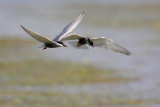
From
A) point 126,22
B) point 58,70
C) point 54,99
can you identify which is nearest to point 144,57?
point 58,70

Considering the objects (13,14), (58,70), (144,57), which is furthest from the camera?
(13,14)

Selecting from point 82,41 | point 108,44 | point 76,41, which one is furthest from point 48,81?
point 82,41

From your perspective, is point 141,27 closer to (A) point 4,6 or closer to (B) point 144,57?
(B) point 144,57

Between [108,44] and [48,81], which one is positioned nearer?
[108,44]

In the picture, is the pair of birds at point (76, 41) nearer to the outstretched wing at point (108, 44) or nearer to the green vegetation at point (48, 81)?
the outstretched wing at point (108, 44)

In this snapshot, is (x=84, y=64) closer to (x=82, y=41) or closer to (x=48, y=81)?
(x=48, y=81)

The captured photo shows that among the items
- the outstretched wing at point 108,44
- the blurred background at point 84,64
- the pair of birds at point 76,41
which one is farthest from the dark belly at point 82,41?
the blurred background at point 84,64

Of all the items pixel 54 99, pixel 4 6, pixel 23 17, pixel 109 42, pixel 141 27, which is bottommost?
pixel 109 42

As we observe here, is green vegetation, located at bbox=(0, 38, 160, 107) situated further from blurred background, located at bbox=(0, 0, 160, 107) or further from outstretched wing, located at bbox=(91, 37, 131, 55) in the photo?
outstretched wing, located at bbox=(91, 37, 131, 55)

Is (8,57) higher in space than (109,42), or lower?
higher

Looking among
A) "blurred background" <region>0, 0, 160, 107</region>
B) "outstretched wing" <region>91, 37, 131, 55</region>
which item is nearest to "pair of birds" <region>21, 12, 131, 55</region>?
"outstretched wing" <region>91, 37, 131, 55</region>
